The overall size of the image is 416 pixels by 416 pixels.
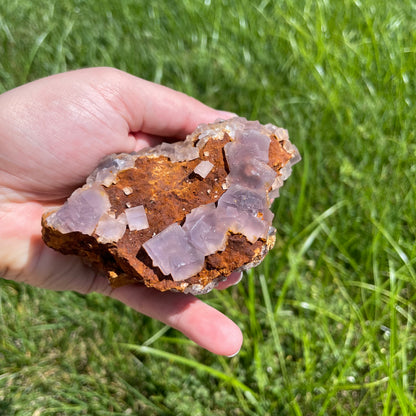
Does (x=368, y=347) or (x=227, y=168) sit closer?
(x=227, y=168)

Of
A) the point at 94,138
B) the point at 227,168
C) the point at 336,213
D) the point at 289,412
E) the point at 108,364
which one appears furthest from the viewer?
the point at 336,213

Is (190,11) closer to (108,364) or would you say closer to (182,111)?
(182,111)

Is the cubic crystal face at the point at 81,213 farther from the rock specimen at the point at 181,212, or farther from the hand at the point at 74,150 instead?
the hand at the point at 74,150

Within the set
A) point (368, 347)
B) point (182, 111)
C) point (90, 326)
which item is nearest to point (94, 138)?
point (182, 111)

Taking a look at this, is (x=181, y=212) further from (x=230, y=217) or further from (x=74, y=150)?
(x=74, y=150)

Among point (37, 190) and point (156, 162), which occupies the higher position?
point (156, 162)

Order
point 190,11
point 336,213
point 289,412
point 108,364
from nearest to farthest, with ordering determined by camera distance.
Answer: point 289,412 < point 108,364 < point 336,213 < point 190,11
